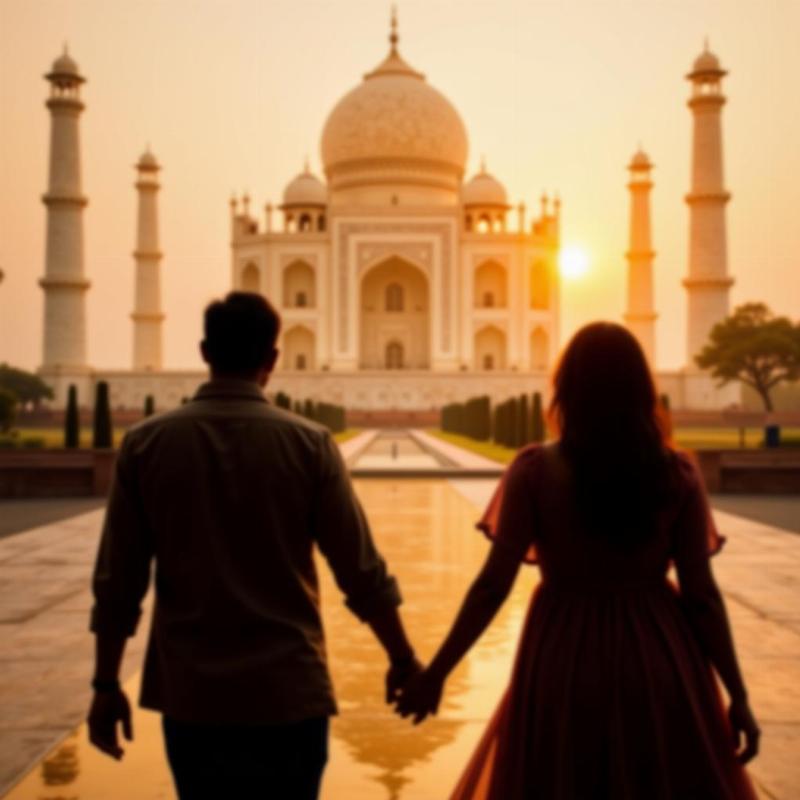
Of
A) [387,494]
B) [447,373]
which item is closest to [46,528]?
[387,494]

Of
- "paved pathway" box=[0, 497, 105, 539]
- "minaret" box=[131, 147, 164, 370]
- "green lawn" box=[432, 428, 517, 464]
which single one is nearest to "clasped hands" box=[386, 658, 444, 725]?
"paved pathway" box=[0, 497, 105, 539]

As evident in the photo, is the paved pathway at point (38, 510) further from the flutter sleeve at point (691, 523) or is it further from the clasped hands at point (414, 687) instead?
the flutter sleeve at point (691, 523)

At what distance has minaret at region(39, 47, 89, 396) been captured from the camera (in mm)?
35250

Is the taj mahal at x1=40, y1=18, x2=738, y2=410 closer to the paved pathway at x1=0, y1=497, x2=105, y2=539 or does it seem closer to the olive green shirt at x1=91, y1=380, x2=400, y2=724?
the paved pathway at x1=0, y1=497, x2=105, y2=539

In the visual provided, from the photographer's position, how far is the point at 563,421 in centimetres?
200

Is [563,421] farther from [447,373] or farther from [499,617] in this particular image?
[447,373]

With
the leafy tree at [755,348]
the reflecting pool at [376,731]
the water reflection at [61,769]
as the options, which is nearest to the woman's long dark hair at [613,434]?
the reflecting pool at [376,731]

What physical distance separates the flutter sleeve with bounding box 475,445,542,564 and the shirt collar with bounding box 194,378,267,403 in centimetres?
39

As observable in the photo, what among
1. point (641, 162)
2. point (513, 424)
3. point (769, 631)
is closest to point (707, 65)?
point (641, 162)

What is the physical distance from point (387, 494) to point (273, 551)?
367 inches

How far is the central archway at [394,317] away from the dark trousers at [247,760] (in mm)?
38436

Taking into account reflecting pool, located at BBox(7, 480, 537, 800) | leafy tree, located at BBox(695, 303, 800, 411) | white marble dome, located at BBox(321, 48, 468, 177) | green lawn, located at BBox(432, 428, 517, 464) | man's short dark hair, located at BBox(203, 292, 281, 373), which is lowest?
reflecting pool, located at BBox(7, 480, 537, 800)

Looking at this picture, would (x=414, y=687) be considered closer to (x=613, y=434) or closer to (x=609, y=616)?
(x=609, y=616)

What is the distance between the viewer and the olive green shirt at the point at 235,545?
1824 millimetres
